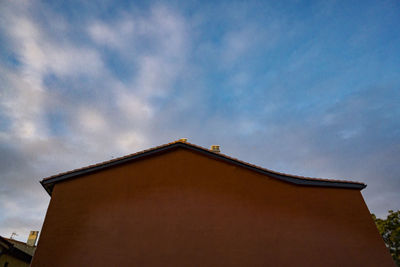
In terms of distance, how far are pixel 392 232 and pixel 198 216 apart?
31652 mm

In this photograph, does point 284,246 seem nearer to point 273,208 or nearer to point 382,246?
point 273,208

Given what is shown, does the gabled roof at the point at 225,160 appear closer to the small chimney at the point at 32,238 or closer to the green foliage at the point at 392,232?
the small chimney at the point at 32,238

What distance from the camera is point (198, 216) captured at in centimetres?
901

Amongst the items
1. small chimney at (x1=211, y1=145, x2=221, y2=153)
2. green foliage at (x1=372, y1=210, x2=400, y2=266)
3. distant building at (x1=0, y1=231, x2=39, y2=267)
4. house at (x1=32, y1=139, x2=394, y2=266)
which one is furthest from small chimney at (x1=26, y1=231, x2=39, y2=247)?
green foliage at (x1=372, y1=210, x2=400, y2=266)

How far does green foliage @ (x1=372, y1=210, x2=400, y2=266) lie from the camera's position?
2740 cm

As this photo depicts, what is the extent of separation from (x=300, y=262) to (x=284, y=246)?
725 mm

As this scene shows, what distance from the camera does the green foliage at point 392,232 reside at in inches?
1079

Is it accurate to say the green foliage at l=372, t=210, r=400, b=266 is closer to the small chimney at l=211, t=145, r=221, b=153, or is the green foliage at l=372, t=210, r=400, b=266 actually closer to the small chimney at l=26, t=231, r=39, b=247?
the small chimney at l=211, t=145, r=221, b=153

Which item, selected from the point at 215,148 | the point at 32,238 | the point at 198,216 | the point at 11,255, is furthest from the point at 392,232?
the point at 32,238

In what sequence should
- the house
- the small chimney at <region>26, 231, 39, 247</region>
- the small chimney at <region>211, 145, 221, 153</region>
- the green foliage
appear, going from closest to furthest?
the house → the small chimney at <region>211, 145, 221, 153</region> → the small chimney at <region>26, 231, 39, 247</region> → the green foliage

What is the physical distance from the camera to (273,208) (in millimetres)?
9328

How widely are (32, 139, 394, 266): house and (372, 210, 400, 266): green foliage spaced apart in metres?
26.0

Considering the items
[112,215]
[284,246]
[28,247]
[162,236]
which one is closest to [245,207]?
[284,246]

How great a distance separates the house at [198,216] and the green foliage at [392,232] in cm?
2602
